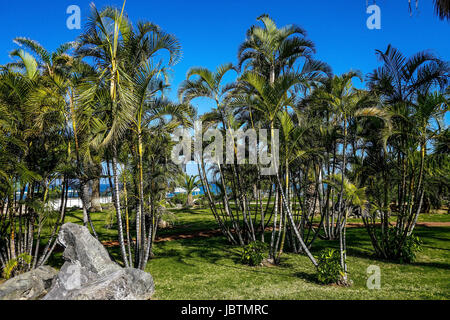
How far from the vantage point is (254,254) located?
924cm

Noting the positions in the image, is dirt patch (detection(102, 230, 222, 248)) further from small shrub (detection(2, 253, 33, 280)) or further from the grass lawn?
Answer: small shrub (detection(2, 253, 33, 280))

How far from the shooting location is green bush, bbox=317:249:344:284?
715 cm

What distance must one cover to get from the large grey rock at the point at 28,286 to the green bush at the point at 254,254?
215 inches

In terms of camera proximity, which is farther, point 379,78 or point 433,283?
point 379,78

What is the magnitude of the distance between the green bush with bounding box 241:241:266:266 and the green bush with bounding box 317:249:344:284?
2244mm

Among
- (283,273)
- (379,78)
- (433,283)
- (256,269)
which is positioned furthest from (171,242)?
(379,78)

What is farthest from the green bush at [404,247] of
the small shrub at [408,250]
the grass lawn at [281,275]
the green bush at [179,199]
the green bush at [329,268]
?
the green bush at [179,199]

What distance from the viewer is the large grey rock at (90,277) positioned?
557 centimetres

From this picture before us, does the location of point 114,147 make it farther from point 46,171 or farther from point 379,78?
point 379,78

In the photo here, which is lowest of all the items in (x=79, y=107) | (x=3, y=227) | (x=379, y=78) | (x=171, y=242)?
(x=171, y=242)

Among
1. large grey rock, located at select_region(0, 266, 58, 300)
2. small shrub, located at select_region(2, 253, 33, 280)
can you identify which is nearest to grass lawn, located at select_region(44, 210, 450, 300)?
small shrub, located at select_region(2, 253, 33, 280)
